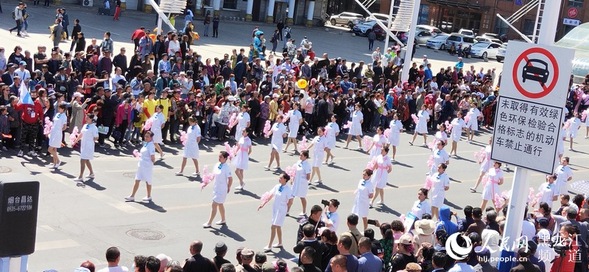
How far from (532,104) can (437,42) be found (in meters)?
46.6

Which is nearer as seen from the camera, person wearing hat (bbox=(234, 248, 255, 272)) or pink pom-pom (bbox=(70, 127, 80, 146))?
person wearing hat (bbox=(234, 248, 255, 272))

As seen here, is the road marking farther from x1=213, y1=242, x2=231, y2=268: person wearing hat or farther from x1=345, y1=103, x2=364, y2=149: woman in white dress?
x1=345, y1=103, x2=364, y2=149: woman in white dress

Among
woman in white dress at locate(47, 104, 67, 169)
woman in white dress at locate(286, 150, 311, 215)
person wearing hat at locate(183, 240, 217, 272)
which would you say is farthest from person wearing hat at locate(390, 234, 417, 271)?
woman in white dress at locate(47, 104, 67, 169)

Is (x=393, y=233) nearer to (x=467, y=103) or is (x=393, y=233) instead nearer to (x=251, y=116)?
(x=251, y=116)

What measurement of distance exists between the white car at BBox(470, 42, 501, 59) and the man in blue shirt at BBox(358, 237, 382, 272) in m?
46.2

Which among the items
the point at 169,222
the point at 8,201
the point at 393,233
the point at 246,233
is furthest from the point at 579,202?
the point at 8,201

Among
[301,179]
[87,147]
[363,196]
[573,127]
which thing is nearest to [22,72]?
[87,147]

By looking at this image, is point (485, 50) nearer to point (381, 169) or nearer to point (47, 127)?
point (381, 169)

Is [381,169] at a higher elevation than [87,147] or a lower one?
higher

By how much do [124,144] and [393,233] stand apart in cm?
1203

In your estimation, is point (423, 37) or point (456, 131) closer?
point (456, 131)

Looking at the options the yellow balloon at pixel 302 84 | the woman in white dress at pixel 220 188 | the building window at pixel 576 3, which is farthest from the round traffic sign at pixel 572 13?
the woman in white dress at pixel 220 188

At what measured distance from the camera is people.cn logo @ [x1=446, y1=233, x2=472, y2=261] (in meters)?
11.9

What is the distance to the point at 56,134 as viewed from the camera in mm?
19828
